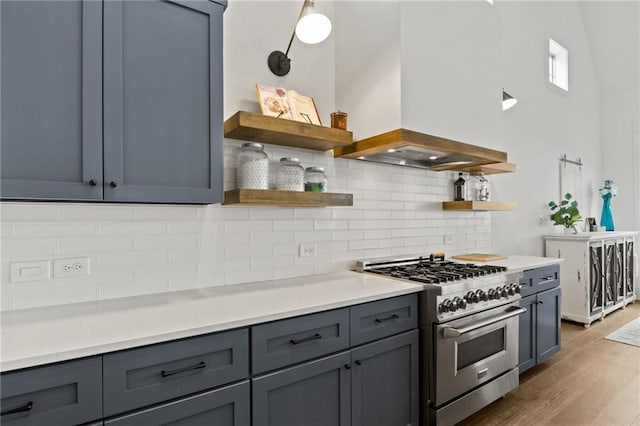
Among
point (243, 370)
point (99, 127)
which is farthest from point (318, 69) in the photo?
point (243, 370)

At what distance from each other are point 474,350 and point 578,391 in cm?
116

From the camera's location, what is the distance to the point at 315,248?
2.52 meters

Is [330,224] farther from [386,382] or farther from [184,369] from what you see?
[184,369]

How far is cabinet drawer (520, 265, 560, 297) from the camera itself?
9.43ft

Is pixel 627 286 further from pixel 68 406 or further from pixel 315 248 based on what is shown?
pixel 68 406

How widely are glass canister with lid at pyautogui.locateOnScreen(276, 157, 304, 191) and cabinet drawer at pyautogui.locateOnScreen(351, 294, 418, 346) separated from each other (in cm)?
80

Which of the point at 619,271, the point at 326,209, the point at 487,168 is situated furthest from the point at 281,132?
the point at 619,271

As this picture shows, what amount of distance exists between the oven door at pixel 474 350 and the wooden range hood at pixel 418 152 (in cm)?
111

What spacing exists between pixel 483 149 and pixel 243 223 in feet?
6.20

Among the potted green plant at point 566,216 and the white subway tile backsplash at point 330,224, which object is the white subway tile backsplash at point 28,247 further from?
the potted green plant at point 566,216

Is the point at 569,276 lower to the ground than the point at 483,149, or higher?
lower

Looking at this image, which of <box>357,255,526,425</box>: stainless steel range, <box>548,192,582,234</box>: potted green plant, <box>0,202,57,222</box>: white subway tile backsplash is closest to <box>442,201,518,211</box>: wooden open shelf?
<box>357,255,526,425</box>: stainless steel range

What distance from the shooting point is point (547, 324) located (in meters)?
3.11

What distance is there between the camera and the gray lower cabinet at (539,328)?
2.86 m
